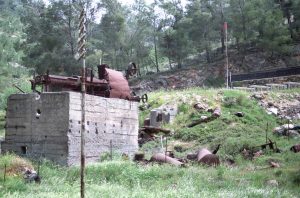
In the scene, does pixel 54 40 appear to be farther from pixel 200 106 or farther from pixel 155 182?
pixel 155 182

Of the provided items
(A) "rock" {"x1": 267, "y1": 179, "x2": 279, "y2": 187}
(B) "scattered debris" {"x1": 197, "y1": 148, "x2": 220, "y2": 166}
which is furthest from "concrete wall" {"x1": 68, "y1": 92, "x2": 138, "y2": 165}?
(A) "rock" {"x1": 267, "y1": 179, "x2": 279, "y2": 187}

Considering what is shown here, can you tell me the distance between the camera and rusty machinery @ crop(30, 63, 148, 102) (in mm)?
14930

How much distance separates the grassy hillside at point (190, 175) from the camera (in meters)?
9.74

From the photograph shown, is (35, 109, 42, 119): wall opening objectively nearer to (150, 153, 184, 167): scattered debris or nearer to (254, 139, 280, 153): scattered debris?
(150, 153, 184, 167): scattered debris

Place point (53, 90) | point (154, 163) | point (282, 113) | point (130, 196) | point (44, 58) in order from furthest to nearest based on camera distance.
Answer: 1. point (44, 58)
2. point (282, 113)
3. point (53, 90)
4. point (154, 163)
5. point (130, 196)

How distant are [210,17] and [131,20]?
23.3m

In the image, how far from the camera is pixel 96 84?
1592 cm

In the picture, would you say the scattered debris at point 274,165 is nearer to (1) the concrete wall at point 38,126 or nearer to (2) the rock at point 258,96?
(1) the concrete wall at point 38,126

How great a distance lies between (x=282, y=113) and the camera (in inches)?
878

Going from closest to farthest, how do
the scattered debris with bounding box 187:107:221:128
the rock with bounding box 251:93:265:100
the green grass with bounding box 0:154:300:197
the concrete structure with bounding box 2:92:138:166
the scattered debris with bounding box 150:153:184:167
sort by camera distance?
the green grass with bounding box 0:154:300:197, the concrete structure with bounding box 2:92:138:166, the scattered debris with bounding box 150:153:184:167, the scattered debris with bounding box 187:107:221:128, the rock with bounding box 251:93:265:100

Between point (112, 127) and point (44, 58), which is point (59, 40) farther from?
point (112, 127)

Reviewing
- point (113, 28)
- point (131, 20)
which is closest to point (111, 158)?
point (113, 28)

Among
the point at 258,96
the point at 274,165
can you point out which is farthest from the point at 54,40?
the point at 274,165

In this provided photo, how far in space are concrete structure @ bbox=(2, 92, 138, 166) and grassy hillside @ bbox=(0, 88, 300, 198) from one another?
0.73 metres
